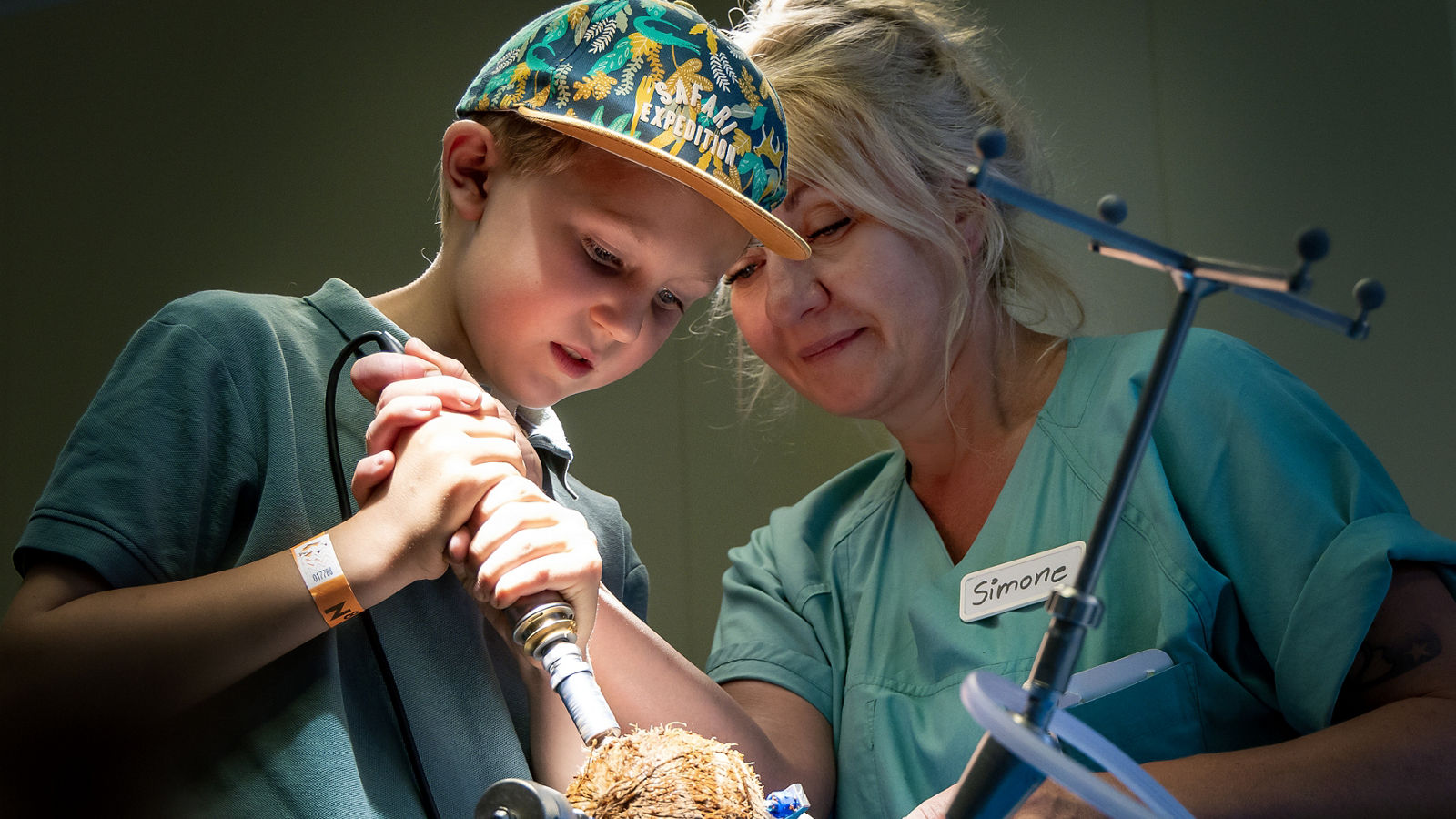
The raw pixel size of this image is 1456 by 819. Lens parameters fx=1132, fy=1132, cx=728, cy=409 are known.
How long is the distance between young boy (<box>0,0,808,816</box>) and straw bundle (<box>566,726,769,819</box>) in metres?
0.13

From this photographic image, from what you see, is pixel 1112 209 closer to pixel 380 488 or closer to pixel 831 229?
pixel 380 488

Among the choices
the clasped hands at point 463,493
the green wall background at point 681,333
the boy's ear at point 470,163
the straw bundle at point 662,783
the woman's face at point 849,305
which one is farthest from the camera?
the green wall background at point 681,333

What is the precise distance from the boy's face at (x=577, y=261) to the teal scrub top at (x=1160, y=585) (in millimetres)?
511

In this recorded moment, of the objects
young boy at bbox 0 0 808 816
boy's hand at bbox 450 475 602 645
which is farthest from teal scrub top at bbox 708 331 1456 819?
boy's hand at bbox 450 475 602 645

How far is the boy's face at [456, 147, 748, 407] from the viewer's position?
89 cm

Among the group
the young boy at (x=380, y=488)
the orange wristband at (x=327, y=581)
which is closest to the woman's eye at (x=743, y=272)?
the young boy at (x=380, y=488)

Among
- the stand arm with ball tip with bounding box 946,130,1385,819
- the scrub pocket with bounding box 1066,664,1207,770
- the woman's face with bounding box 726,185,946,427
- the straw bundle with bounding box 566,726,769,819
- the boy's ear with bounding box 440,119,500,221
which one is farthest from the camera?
the woman's face with bounding box 726,185,946,427

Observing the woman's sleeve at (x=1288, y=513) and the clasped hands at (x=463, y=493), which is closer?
the clasped hands at (x=463, y=493)

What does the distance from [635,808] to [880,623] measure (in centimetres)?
74

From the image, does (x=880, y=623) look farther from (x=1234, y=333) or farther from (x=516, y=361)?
(x=1234, y=333)

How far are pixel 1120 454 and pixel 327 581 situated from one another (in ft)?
1.62

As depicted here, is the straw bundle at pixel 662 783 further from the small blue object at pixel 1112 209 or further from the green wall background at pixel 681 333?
the green wall background at pixel 681 333

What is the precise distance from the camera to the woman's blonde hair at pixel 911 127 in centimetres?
129

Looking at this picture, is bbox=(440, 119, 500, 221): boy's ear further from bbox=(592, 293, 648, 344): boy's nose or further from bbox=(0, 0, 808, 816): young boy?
bbox=(592, 293, 648, 344): boy's nose
